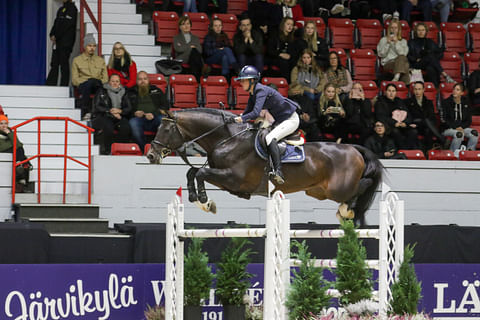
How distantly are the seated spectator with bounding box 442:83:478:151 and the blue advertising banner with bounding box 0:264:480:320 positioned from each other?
204 inches

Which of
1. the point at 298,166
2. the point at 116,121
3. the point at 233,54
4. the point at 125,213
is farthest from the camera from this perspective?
the point at 233,54

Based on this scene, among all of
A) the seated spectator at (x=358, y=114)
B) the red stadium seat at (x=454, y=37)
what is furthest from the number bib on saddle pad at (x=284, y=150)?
the red stadium seat at (x=454, y=37)

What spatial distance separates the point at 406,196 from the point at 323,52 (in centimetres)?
334

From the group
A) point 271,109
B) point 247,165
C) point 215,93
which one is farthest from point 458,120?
point 247,165

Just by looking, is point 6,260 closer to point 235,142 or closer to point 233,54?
point 235,142

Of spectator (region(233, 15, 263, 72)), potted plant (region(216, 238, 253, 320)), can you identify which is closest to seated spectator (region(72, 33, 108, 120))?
spectator (region(233, 15, 263, 72))

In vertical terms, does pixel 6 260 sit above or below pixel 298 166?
below

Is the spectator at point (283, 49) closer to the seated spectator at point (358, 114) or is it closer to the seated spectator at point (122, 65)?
the seated spectator at point (358, 114)

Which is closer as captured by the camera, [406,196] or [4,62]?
[406,196]

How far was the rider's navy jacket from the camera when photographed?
32.8ft

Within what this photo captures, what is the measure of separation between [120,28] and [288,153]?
7079 mm

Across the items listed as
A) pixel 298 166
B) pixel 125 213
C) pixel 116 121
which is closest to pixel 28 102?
pixel 116 121

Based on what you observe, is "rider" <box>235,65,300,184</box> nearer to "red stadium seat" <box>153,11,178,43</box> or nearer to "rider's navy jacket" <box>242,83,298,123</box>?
"rider's navy jacket" <box>242,83,298,123</box>

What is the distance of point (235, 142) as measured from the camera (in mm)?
10531
